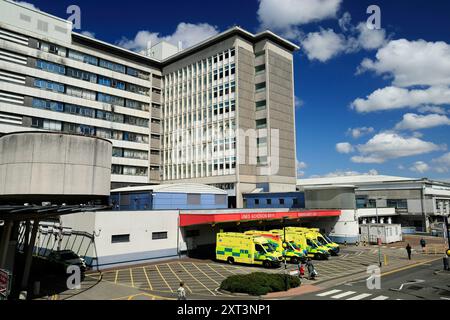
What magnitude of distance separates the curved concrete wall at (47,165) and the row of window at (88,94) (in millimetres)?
41239

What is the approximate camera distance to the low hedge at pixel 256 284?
21464mm

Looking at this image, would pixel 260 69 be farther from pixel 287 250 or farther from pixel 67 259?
pixel 67 259

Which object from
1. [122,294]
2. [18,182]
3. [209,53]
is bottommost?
[122,294]

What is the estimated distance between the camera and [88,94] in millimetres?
66938

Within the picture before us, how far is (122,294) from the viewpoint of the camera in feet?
70.9

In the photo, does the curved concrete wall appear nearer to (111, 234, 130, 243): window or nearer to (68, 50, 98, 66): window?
(111, 234, 130, 243): window

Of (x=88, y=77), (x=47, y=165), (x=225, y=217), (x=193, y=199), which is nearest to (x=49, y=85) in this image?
(x=88, y=77)

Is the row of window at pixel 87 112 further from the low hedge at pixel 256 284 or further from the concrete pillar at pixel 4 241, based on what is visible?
the low hedge at pixel 256 284

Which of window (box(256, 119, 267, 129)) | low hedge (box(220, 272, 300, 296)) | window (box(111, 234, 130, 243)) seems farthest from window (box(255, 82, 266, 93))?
low hedge (box(220, 272, 300, 296))

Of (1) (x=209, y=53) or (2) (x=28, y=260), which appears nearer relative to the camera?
(2) (x=28, y=260)

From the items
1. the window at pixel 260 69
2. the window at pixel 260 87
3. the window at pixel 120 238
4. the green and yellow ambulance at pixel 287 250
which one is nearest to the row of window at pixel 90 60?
the window at pixel 260 69

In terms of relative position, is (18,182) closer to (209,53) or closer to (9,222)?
(9,222)
